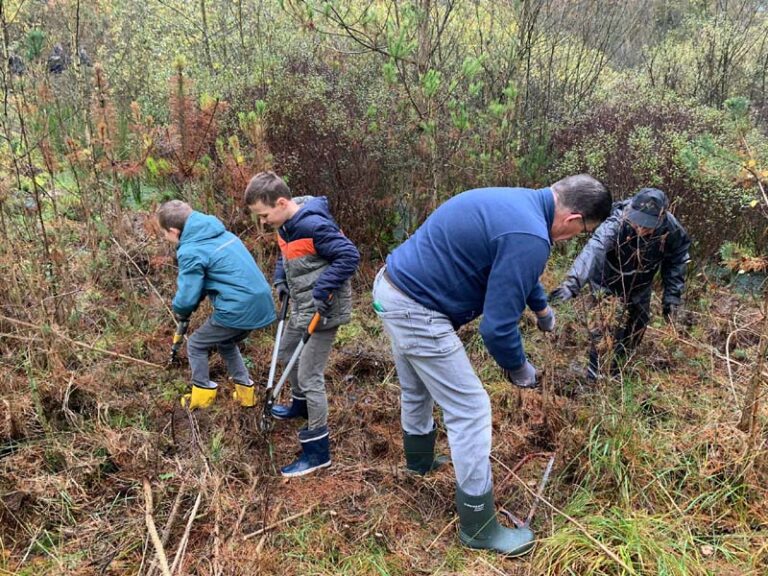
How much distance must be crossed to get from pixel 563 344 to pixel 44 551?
3.78 meters

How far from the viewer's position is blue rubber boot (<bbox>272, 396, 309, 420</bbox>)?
3701 millimetres

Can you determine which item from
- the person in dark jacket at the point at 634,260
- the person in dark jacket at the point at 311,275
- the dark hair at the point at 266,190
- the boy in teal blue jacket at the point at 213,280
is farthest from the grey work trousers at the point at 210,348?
the person in dark jacket at the point at 634,260

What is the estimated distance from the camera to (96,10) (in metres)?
6.71

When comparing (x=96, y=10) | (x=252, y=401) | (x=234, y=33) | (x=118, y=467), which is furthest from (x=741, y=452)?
(x=96, y=10)

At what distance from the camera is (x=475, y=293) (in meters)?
2.41

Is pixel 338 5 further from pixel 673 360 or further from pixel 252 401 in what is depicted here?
pixel 673 360

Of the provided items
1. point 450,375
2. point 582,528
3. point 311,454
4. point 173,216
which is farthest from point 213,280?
point 582,528

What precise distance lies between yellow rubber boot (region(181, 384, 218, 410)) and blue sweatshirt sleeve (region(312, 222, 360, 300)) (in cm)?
127

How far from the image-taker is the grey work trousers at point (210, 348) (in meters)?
3.56

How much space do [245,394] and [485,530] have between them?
199 cm

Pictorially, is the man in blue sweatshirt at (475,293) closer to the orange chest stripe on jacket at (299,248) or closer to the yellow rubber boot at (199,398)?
the orange chest stripe on jacket at (299,248)

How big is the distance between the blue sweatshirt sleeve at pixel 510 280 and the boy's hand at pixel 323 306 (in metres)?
1.06

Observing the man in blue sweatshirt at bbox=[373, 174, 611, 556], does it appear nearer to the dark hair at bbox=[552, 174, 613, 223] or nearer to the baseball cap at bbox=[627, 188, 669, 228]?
the dark hair at bbox=[552, 174, 613, 223]

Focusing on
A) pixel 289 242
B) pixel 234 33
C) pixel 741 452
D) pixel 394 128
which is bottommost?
pixel 741 452
